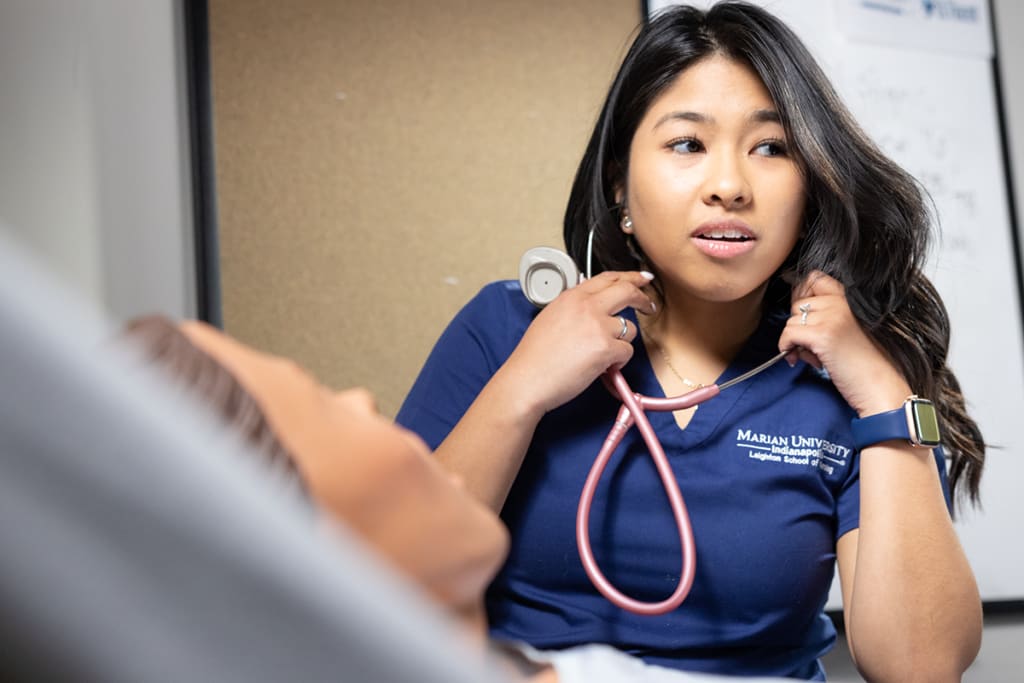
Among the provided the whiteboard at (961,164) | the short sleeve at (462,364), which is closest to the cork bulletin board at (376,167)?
the whiteboard at (961,164)

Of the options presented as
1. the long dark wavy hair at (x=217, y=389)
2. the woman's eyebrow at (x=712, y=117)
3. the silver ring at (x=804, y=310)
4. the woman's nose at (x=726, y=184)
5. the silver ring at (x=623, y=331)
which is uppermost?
the long dark wavy hair at (x=217, y=389)

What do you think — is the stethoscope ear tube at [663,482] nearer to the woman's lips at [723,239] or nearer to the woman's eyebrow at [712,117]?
the woman's lips at [723,239]

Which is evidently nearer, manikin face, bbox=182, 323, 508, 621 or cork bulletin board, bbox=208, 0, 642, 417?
manikin face, bbox=182, 323, 508, 621

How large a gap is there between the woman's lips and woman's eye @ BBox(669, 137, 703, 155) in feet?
0.29

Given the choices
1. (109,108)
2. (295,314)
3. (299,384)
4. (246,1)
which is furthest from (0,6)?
(299,384)

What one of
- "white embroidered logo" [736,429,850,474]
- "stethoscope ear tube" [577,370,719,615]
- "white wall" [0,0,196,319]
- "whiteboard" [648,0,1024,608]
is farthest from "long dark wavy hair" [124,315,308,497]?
"whiteboard" [648,0,1024,608]

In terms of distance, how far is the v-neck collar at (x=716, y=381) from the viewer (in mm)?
1037

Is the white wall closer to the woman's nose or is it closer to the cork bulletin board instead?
the cork bulletin board

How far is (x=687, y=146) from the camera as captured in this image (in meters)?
1.04

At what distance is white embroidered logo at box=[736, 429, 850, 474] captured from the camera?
103 centimetres

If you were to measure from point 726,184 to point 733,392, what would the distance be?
0.23 meters

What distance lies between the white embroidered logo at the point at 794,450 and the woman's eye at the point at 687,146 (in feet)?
0.99

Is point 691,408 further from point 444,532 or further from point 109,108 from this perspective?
point 109,108

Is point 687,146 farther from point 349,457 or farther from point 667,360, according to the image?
point 349,457
